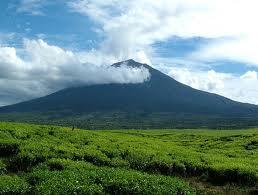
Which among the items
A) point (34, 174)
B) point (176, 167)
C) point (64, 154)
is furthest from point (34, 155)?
point (176, 167)

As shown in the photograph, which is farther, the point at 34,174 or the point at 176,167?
the point at 176,167

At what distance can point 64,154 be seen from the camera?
32.9 metres

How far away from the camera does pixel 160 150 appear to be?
39.9 meters

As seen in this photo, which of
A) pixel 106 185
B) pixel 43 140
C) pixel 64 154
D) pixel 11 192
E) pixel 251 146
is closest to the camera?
pixel 11 192

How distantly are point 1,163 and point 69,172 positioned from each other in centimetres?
553

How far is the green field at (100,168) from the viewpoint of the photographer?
25891 millimetres

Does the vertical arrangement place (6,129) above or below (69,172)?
above

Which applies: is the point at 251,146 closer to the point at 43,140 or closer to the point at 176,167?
the point at 176,167

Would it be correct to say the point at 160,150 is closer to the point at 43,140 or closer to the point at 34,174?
the point at 43,140

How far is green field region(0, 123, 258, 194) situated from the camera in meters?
25.9

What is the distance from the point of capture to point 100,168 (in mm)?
29906

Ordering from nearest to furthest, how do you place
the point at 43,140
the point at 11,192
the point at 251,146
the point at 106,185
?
the point at 11,192, the point at 106,185, the point at 43,140, the point at 251,146

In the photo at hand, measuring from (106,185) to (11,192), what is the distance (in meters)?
5.60

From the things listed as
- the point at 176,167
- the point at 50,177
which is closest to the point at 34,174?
the point at 50,177
